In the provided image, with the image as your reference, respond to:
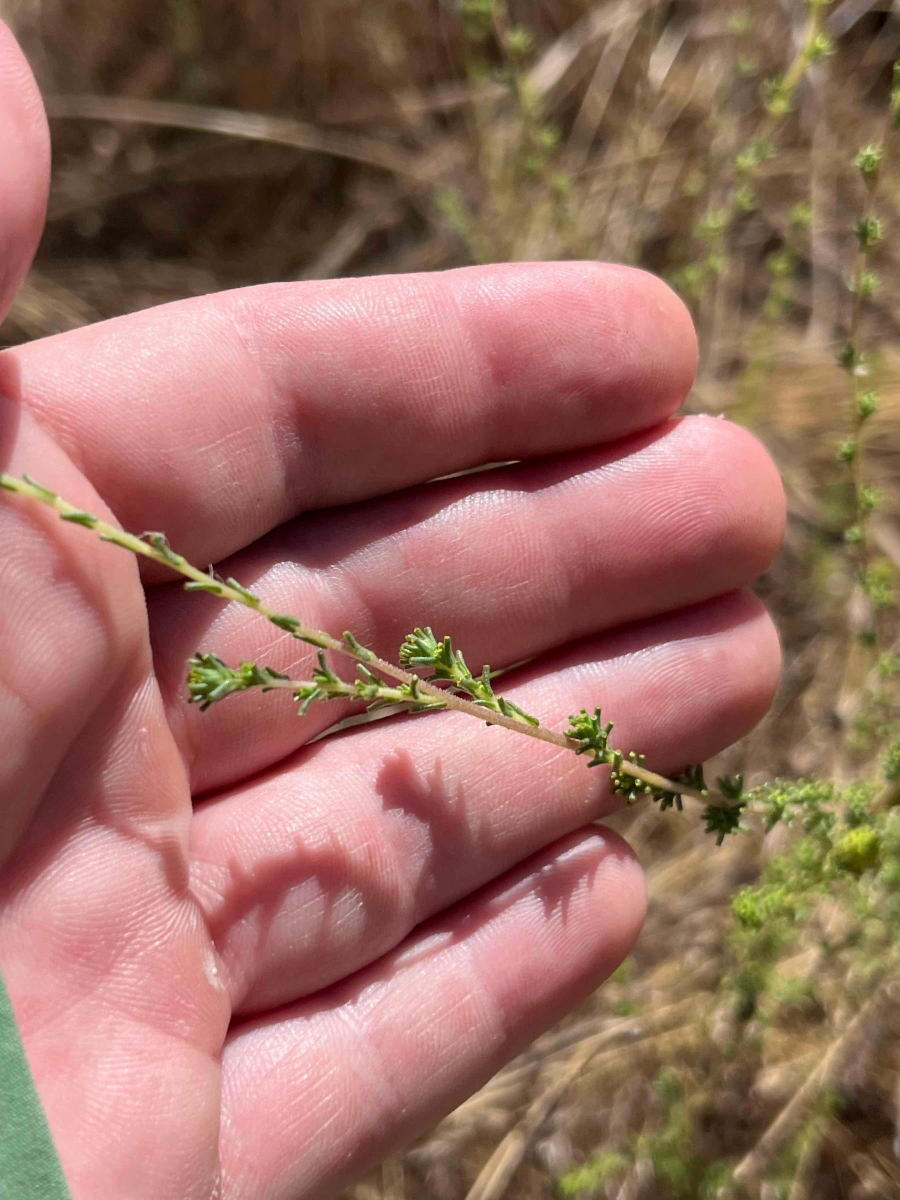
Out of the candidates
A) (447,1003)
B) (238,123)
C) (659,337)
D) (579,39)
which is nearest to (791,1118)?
(447,1003)

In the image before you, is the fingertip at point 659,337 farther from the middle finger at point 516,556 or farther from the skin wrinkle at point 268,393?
the skin wrinkle at point 268,393

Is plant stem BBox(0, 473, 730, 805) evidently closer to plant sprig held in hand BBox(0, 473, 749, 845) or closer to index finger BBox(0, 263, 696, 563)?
plant sprig held in hand BBox(0, 473, 749, 845)

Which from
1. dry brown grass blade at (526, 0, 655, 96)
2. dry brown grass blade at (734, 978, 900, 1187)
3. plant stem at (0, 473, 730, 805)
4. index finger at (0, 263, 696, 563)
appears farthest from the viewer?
dry brown grass blade at (526, 0, 655, 96)

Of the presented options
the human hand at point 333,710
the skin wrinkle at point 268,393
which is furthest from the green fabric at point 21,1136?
the skin wrinkle at point 268,393

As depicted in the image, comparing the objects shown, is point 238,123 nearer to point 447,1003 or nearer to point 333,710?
point 333,710

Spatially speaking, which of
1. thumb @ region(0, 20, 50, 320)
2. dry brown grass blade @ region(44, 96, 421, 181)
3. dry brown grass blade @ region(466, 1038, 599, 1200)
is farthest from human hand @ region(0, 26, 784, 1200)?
dry brown grass blade @ region(44, 96, 421, 181)

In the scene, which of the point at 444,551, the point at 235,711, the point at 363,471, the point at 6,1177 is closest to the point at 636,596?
the point at 444,551
